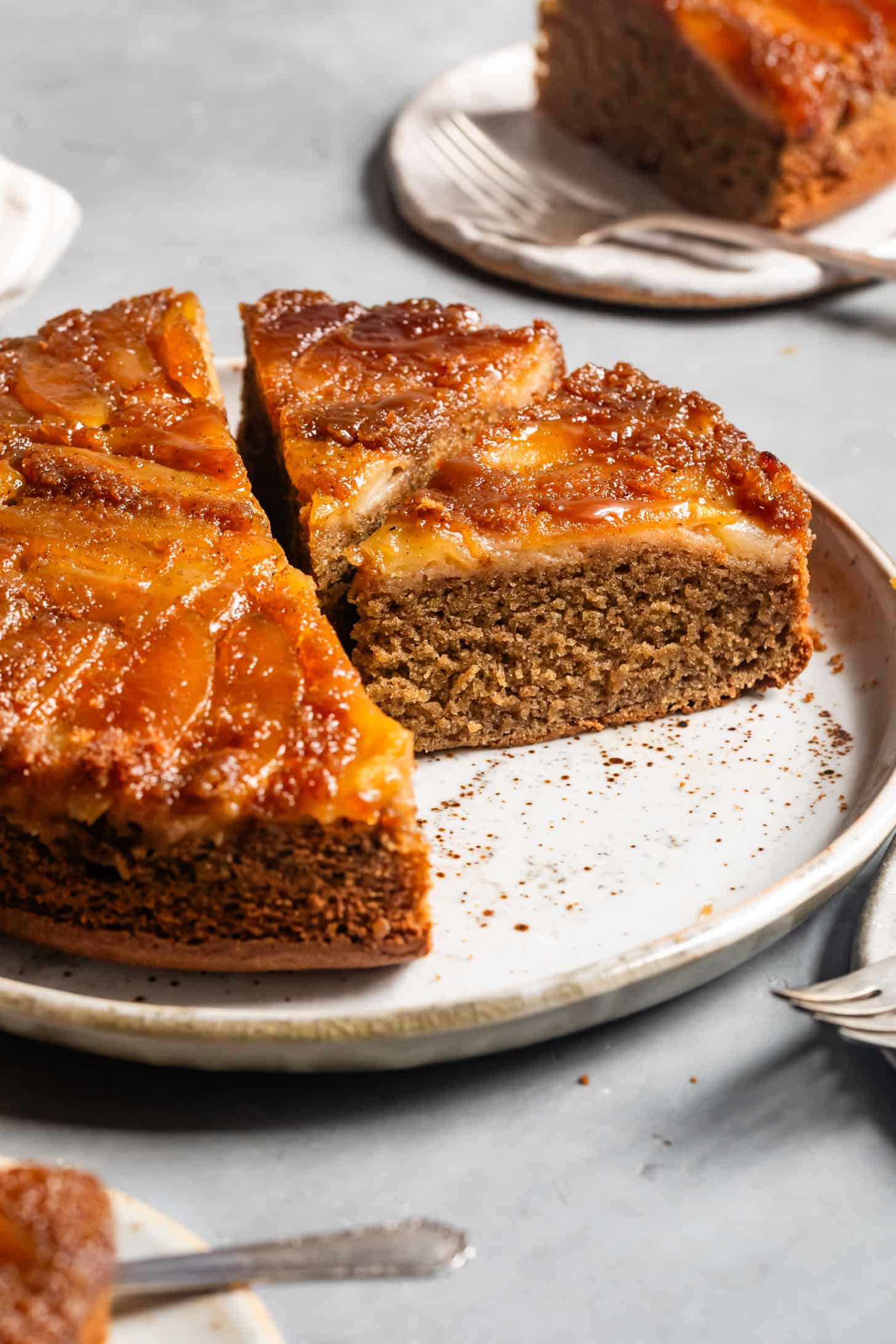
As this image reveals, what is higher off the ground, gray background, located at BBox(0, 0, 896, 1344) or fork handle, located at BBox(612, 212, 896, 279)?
fork handle, located at BBox(612, 212, 896, 279)

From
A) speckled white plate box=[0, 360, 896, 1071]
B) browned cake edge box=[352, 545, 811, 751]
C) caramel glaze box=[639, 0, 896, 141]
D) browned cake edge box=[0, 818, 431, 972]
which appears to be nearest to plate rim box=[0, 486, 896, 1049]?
speckled white plate box=[0, 360, 896, 1071]

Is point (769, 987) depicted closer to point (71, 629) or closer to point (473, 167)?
point (71, 629)

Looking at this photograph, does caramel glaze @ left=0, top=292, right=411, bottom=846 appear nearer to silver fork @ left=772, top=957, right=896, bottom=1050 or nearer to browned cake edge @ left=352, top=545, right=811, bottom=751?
browned cake edge @ left=352, top=545, right=811, bottom=751

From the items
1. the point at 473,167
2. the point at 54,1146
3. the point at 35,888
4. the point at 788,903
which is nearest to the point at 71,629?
the point at 35,888

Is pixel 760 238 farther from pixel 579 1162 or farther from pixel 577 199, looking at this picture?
pixel 579 1162

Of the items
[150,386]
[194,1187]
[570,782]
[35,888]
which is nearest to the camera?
[194,1187]

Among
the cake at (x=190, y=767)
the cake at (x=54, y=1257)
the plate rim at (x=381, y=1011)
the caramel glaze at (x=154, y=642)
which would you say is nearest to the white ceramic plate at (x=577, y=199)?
the caramel glaze at (x=154, y=642)
